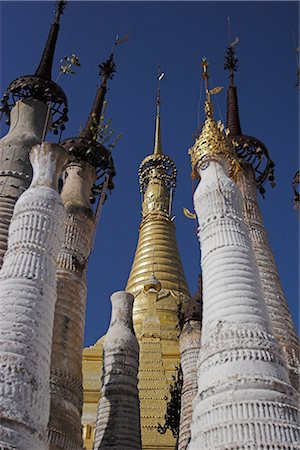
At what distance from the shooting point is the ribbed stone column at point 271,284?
8.23 meters

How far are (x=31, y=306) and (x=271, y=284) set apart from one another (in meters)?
4.24

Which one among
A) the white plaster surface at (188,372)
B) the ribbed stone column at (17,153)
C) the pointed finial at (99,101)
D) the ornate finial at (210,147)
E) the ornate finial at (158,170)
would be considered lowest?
the white plaster surface at (188,372)

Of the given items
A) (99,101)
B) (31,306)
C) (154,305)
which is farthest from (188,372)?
(154,305)

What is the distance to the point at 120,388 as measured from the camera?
33.6 feet

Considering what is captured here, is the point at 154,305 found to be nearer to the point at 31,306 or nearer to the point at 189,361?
the point at 189,361

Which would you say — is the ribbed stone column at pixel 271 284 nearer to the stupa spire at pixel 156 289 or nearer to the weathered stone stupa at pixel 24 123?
the weathered stone stupa at pixel 24 123

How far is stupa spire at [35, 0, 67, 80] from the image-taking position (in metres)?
12.8

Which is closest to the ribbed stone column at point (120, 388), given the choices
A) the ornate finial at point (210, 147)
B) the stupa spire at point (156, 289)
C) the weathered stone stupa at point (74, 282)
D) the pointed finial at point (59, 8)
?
the weathered stone stupa at point (74, 282)

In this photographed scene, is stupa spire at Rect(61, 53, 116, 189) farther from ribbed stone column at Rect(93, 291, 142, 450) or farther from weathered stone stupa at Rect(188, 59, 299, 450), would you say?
weathered stone stupa at Rect(188, 59, 299, 450)

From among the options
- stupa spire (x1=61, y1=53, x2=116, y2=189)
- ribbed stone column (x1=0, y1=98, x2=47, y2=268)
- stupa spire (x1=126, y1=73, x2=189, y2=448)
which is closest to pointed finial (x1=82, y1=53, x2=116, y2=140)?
stupa spire (x1=61, y1=53, x2=116, y2=189)

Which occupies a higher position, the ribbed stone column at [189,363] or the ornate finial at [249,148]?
the ornate finial at [249,148]

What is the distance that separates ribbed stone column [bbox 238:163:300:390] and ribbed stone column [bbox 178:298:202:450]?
94.8 inches

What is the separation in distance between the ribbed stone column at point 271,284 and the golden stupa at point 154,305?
7.15 metres

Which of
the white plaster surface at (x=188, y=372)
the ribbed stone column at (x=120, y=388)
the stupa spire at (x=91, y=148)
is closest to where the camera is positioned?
the ribbed stone column at (x=120, y=388)
